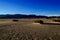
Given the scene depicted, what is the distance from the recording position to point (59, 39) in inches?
383

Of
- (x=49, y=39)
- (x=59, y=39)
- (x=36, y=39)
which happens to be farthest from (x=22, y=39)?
(x=59, y=39)

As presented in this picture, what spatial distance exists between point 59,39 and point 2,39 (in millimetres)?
5019

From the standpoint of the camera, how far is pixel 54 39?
9.66 meters

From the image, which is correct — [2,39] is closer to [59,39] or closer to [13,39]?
[13,39]

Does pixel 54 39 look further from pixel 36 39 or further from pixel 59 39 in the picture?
pixel 36 39

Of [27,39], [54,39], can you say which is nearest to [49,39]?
[54,39]

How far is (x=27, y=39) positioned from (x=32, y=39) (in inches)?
17.7

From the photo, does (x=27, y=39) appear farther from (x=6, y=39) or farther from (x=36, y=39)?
(x=6, y=39)

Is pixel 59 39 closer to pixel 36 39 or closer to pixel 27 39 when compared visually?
pixel 36 39

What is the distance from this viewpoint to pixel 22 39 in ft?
31.5

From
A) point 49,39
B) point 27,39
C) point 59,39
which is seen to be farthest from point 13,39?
point 59,39

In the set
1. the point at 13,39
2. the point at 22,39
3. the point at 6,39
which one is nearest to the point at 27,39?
the point at 22,39

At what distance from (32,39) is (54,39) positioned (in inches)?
76.3

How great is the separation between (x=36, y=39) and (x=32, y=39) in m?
0.35
